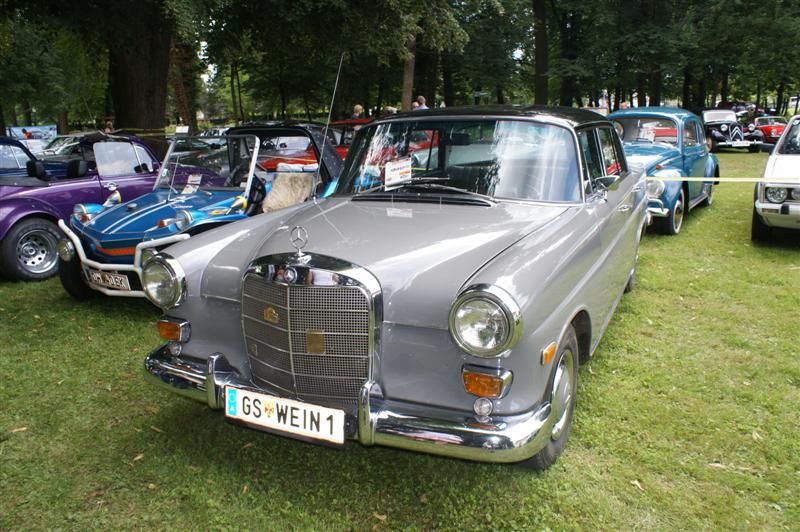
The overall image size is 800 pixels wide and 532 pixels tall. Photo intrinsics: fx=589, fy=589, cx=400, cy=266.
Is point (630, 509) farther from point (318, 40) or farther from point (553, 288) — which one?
point (318, 40)

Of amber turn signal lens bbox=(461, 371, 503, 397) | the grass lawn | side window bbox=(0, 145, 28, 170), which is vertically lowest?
the grass lawn

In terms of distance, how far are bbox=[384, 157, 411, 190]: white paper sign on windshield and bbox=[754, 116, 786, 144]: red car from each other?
22.7m

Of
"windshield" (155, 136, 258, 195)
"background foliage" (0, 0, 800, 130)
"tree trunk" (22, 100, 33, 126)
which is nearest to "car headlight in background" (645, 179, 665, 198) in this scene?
"background foliage" (0, 0, 800, 130)

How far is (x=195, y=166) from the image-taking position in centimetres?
653

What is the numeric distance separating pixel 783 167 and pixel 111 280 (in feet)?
25.1

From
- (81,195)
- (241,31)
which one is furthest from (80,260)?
(241,31)

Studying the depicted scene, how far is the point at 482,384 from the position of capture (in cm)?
252

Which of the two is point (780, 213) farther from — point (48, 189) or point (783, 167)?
point (48, 189)

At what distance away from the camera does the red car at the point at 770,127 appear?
22.5 meters

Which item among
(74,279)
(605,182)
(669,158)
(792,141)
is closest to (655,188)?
(669,158)

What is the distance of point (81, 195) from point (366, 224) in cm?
562

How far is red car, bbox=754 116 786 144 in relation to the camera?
22.5m

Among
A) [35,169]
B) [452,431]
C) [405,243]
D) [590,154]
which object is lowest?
[452,431]

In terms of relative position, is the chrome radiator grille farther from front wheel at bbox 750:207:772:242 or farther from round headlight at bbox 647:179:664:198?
front wheel at bbox 750:207:772:242
